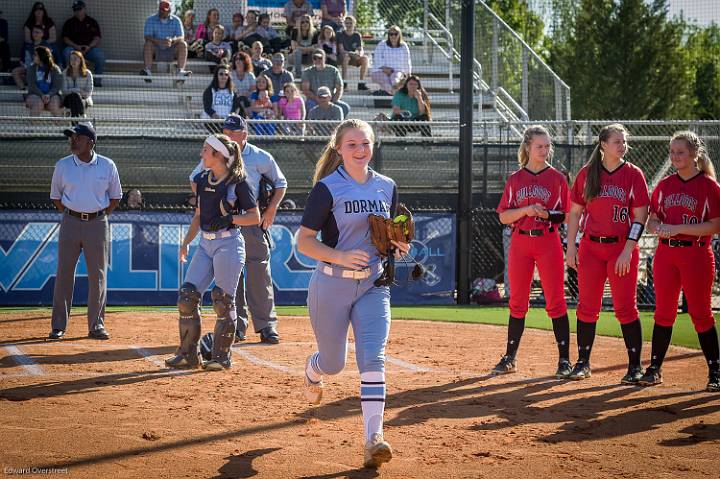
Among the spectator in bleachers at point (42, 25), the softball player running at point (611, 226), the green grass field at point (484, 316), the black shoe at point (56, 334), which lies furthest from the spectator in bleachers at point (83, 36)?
the softball player running at point (611, 226)

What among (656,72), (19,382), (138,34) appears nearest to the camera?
(19,382)

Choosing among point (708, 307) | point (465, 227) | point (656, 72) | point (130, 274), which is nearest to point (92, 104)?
point (130, 274)

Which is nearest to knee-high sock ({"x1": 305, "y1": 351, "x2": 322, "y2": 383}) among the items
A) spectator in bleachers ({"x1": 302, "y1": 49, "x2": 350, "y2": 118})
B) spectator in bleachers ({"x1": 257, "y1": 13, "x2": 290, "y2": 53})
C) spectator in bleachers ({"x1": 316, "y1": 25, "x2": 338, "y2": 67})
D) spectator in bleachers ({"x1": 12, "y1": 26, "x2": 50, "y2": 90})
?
spectator in bleachers ({"x1": 302, "y1": 49, "x2": 350, "y2": 118})

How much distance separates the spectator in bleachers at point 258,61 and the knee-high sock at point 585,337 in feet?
40.0

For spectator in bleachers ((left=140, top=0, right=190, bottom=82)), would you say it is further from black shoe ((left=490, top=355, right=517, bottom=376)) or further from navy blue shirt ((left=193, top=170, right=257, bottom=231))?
black shoe ((left=490, top=355, right=517, bottom=376))

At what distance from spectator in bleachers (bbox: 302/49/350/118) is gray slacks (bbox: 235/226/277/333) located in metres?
8.77

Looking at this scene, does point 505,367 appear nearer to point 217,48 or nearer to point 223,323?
point 223,323

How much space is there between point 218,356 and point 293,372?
0.70m

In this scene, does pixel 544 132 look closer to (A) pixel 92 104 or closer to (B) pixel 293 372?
(B) pixel 293 372

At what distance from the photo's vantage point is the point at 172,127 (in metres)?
18.6

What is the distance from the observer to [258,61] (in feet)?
64.8

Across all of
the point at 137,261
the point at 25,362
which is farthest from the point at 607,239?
the point at 137,261

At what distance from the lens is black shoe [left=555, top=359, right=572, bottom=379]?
8594 mm

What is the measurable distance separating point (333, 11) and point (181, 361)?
14903 millimetres
